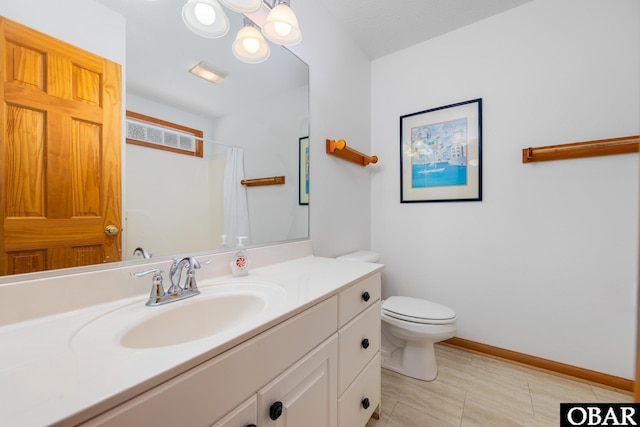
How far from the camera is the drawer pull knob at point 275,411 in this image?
23.9 inches

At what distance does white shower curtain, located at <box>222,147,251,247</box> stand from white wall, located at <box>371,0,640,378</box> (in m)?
1.40

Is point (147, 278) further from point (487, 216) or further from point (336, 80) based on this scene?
point (487, 216)

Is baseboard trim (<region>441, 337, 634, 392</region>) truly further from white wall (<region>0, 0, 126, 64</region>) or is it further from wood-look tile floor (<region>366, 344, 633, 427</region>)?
white wall (<region>0, 0, 126, 64</region>)

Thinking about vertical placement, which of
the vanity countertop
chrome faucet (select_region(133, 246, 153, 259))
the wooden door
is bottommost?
the vanity countertop

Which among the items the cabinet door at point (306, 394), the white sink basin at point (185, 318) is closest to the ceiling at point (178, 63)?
the white sink basin at point (185, 318)

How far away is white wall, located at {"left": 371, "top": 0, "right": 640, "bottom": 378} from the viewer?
1413mm

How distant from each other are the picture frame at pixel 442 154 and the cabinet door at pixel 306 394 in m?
1.50

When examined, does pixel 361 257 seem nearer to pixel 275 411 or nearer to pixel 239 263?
pixel 239 263

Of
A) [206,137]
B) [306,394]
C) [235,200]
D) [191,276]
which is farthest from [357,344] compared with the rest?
[206,137]

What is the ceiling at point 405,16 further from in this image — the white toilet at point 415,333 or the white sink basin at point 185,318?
the white toilet at point 415,333

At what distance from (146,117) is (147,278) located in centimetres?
56

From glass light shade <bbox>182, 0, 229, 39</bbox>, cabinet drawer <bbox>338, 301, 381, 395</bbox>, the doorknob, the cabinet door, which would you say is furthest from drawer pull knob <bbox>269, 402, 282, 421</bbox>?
glass light shade <bbox>182, 0, 229, 39</bbox>

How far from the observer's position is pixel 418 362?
5.04 feet

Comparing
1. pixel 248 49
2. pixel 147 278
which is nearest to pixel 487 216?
pixel 248 49
